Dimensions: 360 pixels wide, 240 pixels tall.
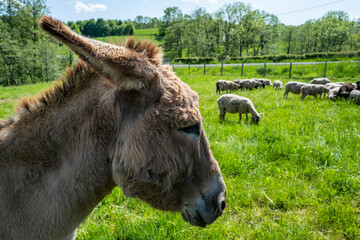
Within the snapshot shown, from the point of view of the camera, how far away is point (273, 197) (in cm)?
382

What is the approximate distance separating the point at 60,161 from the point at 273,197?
11.7 ft

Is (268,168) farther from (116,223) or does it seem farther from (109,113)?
(109,113)

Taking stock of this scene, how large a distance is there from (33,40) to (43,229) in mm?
47934

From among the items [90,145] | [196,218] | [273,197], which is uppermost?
[90,145]

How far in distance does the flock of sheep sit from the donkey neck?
755cm

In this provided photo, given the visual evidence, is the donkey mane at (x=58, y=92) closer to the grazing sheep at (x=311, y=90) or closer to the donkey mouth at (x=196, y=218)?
the donkey mouth at (x=196, y=218)

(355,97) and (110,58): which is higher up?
(110,58)

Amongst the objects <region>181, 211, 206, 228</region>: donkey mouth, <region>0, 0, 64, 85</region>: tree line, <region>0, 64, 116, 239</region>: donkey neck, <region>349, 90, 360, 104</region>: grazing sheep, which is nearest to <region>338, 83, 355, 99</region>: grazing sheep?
<region>349, 90, 360, 104</region>: grazing sheep

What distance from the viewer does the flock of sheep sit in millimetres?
8820

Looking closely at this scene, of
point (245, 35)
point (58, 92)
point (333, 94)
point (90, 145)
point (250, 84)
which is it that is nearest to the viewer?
point (90, 145)

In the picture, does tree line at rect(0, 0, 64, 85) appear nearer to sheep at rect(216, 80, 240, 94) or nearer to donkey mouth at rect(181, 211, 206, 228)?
sheep at rect(216, 80, 240, 94)

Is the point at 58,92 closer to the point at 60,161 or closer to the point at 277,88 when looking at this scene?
the point at 60,161

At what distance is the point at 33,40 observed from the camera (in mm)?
39031

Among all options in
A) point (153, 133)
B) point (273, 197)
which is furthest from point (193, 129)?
point (273, 197)
